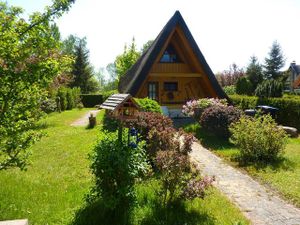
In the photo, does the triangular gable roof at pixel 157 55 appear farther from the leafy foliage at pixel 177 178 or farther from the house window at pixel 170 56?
the leafy foliage at pixel 177 178

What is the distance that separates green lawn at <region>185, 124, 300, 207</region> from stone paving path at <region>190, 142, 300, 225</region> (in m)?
0.30

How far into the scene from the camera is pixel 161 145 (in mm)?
Answer: 7320

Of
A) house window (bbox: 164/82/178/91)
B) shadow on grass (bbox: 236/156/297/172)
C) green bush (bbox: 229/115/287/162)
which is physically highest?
house window (bbox: 164/82/178/91)

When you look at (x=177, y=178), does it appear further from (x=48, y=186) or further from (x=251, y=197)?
(x=48, y=186)

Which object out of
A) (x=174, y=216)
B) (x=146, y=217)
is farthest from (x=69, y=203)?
(x=174, y=216)

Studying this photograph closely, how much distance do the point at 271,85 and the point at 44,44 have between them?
75.1 feet

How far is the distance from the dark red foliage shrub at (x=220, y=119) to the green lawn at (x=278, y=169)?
0.38 meters

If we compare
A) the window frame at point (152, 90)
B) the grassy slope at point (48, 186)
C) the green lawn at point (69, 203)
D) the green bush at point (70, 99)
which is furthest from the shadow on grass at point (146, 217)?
the green bush at point (70, 99)

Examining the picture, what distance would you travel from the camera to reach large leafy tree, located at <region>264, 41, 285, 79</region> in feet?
161

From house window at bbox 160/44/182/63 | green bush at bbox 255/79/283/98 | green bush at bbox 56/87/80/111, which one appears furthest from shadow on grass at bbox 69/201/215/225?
green bush at bbox 56/87/80/111

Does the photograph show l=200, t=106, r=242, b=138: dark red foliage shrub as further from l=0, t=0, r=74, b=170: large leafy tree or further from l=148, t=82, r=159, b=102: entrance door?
l=0, t=0, r=74, b=170: large leafy tree

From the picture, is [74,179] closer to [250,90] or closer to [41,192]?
[41,192]

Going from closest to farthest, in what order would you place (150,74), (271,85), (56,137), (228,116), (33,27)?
(33,27), (228,116), (56,137), (150,74), (271,85)

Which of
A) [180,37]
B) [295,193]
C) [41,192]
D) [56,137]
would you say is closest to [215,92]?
[180,37]
